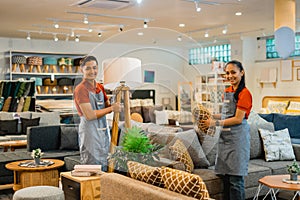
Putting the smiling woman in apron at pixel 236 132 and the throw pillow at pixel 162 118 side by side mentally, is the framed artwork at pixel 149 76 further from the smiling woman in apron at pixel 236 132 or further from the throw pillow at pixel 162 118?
the smiling woman in apron at pixel 236 132

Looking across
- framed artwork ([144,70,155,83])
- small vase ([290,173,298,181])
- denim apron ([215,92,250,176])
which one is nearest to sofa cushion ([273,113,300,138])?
small vase ([290,173,298,181])

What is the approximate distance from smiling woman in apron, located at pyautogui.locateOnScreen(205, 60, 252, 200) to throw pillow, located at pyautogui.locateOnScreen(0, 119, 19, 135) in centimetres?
544

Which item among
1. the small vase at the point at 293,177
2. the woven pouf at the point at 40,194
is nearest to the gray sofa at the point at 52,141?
the woven pouf at the point at 40,194

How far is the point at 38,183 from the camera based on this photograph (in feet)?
15.2

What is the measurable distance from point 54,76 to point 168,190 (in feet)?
29.2

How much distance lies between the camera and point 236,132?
3.42 m

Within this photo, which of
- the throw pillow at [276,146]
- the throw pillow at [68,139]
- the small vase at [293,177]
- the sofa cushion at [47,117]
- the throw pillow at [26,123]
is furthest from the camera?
the sofa cushion at [47,117]

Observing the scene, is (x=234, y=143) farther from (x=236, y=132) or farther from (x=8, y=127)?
(x=8, y=127)

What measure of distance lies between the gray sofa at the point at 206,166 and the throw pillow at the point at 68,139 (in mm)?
2381

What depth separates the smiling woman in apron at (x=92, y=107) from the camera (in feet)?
8.63

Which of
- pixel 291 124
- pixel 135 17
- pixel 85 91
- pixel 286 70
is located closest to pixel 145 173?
pixel 85 91

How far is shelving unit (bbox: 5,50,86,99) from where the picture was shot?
10240 millimetres

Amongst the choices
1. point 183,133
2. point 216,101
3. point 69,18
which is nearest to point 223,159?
point 216,101

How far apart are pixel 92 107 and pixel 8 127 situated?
18.7 ft
